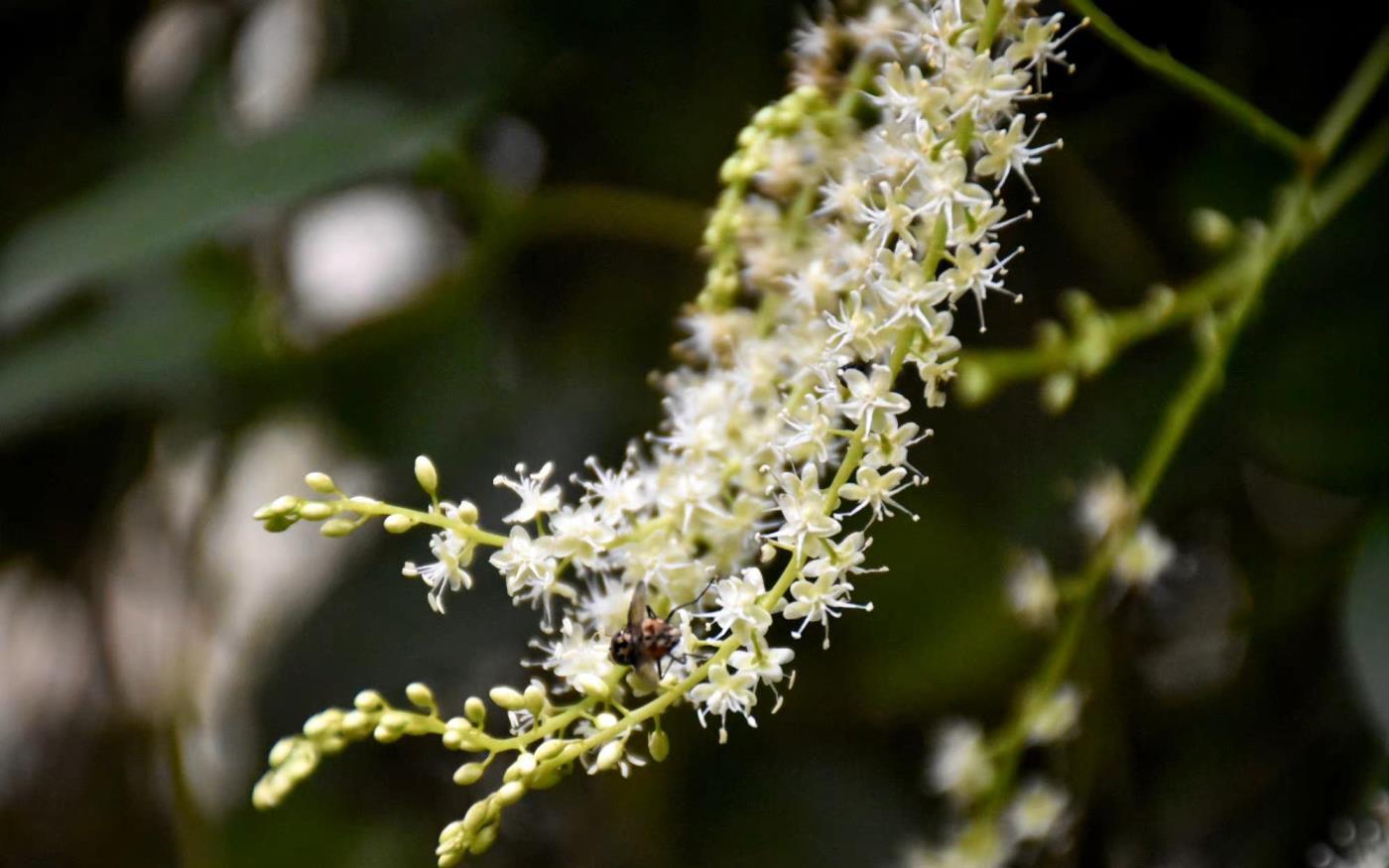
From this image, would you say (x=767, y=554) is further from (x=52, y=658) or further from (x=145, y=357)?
(x=52, y=658)

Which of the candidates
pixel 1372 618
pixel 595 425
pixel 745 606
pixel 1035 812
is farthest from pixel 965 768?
pixel 595 425

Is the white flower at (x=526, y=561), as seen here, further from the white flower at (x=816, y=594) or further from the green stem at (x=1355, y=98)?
the green stem at (x=1355, y=98)

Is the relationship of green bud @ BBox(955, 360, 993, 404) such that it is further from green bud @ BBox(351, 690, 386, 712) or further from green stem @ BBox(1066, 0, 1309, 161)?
green bud @ BBox(351, 690, 386, 712)

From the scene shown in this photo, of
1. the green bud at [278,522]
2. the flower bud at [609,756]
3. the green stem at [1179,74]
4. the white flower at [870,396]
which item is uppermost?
the green stem at [1179,74]

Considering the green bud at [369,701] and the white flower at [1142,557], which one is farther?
the white flower at [1142,557]

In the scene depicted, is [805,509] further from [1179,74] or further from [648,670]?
[1179,74]

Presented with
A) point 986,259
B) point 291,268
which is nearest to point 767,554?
point 986,259

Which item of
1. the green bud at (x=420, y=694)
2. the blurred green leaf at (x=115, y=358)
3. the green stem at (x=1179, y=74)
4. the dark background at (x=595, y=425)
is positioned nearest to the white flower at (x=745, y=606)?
the green bud at (x=420, y=694)
